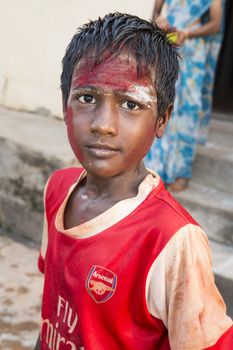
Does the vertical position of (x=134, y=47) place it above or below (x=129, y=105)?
above

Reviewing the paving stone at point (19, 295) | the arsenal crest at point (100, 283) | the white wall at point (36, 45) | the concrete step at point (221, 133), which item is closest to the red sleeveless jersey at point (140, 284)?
the arsenal crest at point (100, 283)

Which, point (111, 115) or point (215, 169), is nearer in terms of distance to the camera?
point (111, 115)

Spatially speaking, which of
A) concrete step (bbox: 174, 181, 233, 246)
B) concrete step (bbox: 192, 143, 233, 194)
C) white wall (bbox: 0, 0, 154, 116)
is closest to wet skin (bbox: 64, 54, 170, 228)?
concrete step (bbox: 174, 181, 233, 246)

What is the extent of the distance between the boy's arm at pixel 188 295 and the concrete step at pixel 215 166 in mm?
2671

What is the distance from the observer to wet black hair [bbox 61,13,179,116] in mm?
1289

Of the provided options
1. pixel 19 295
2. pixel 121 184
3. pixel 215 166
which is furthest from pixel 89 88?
pixel 215 166

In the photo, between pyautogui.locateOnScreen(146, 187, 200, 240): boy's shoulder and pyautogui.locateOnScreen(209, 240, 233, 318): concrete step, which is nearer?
pyautogui.locateOnScreen(146, 187, 200, 240): boy's shoulder

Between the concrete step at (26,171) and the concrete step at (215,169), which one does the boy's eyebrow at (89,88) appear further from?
the concrete step at (215,169)

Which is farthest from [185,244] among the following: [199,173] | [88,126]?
[199,173]

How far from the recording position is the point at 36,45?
15.3ft

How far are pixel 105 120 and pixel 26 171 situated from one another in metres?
2.65

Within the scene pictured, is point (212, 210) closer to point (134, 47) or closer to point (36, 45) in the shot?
point (36, 45)

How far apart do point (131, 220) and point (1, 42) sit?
388 centimetres

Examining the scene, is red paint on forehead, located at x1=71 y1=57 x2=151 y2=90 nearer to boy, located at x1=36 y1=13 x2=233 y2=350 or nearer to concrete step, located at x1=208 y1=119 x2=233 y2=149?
boy, located at x1=36 y1=13 x2=233 y2=350
